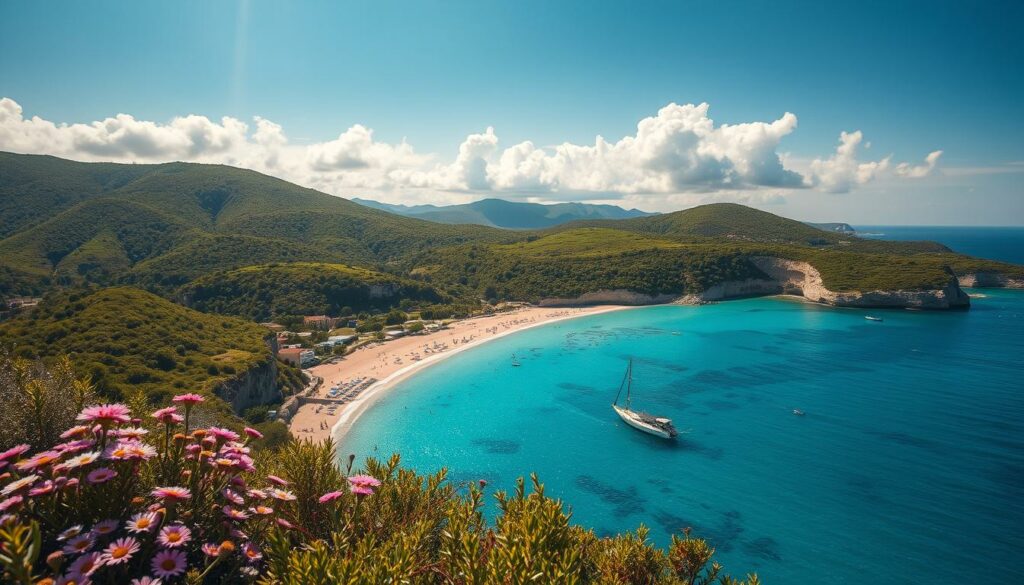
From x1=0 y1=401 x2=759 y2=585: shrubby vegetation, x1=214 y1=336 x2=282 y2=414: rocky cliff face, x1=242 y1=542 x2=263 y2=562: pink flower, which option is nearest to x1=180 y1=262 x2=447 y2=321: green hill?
x1=214 y1=336 x2=282 y2=414: rocky cliff face

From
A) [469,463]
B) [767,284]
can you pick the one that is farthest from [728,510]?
[767,284]

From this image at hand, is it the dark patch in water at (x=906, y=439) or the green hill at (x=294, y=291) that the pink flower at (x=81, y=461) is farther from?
the green hill at (x=294, y=291)

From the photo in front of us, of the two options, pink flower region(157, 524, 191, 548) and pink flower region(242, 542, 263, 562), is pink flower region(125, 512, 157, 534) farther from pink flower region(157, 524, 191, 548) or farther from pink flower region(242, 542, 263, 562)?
pink flower region(242, 542, 263, 562)

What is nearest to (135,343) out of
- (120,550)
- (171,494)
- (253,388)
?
(253,388)

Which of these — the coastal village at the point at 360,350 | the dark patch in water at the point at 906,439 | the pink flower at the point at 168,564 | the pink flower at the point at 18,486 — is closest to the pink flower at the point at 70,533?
the pink flower at the point at 18,486

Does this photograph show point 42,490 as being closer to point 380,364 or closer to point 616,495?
point 616,495

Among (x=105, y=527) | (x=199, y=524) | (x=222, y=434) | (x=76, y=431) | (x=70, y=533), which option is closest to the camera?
(x=70, y=533)

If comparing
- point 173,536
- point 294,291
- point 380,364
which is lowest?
point 380,364
